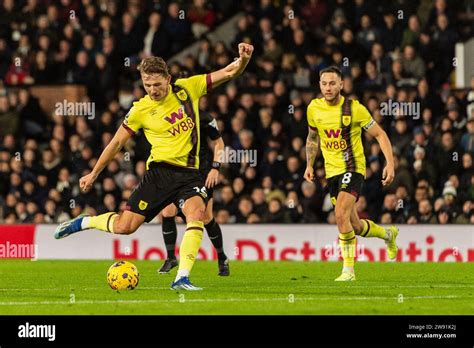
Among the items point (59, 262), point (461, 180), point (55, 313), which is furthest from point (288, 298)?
point (461, 180)

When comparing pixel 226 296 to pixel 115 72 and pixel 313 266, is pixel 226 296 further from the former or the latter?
pixel 115 72

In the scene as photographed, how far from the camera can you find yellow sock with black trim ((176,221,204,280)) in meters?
12.2

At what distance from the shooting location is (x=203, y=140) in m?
15.0

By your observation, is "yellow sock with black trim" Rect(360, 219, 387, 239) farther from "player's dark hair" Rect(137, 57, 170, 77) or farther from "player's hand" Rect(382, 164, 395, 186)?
"player's dark hair" Rect(137, 57, 170, 77)

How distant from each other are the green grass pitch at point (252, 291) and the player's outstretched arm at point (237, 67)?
2.05 metres

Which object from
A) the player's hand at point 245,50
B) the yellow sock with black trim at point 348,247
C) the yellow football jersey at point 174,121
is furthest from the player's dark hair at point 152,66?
the yellow sock with black trim at point 348,247

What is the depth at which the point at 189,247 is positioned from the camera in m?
12.2

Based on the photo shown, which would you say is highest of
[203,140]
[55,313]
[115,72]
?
[115,72]

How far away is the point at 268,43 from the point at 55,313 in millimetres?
12049

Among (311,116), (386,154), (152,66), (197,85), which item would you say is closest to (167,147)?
(197,85)

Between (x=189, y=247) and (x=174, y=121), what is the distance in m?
1.29

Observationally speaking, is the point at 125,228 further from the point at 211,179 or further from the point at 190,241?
the point at 211,179

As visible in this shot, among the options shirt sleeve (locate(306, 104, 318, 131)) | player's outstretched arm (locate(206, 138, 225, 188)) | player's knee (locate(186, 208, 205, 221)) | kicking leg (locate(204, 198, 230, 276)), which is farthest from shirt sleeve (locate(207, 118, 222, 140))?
player's knee (locate(186, 208, 205, 221))
